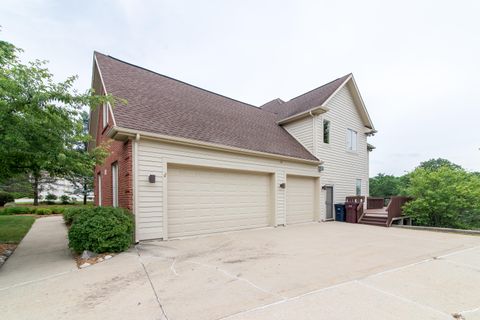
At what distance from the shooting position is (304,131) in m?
12.5

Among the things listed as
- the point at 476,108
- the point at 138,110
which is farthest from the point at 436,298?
the point at 476,108

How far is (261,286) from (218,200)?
4800mm

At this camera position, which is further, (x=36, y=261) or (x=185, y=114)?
(x=185, y=114)

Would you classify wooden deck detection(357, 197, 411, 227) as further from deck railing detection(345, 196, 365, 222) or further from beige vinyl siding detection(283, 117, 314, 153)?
beige vinyl siding detection(283, 117, 314, 153)

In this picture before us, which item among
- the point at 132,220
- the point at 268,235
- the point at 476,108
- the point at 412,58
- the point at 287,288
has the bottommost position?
the point at 268,235

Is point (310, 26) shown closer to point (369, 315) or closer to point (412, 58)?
point (412, 58)

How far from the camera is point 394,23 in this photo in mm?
9461

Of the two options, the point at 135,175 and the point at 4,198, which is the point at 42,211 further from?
the point at 135,175

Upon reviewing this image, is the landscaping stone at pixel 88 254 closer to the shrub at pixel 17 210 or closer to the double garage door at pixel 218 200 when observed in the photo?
the double garage door at pixel 218 200

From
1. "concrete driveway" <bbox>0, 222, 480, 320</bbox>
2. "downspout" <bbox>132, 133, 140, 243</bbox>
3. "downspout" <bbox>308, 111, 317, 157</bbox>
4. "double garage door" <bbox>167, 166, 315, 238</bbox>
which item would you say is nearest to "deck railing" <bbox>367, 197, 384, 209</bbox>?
"downspout" <bbox>308, 111, 317, 157</bbox>

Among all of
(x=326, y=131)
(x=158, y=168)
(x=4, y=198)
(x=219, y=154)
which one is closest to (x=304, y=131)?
(x=326, y=131)

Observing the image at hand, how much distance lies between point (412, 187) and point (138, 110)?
12.8 metres

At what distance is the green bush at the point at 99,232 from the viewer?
5.21 m

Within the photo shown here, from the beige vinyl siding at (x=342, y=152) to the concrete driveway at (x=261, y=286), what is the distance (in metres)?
6.54
